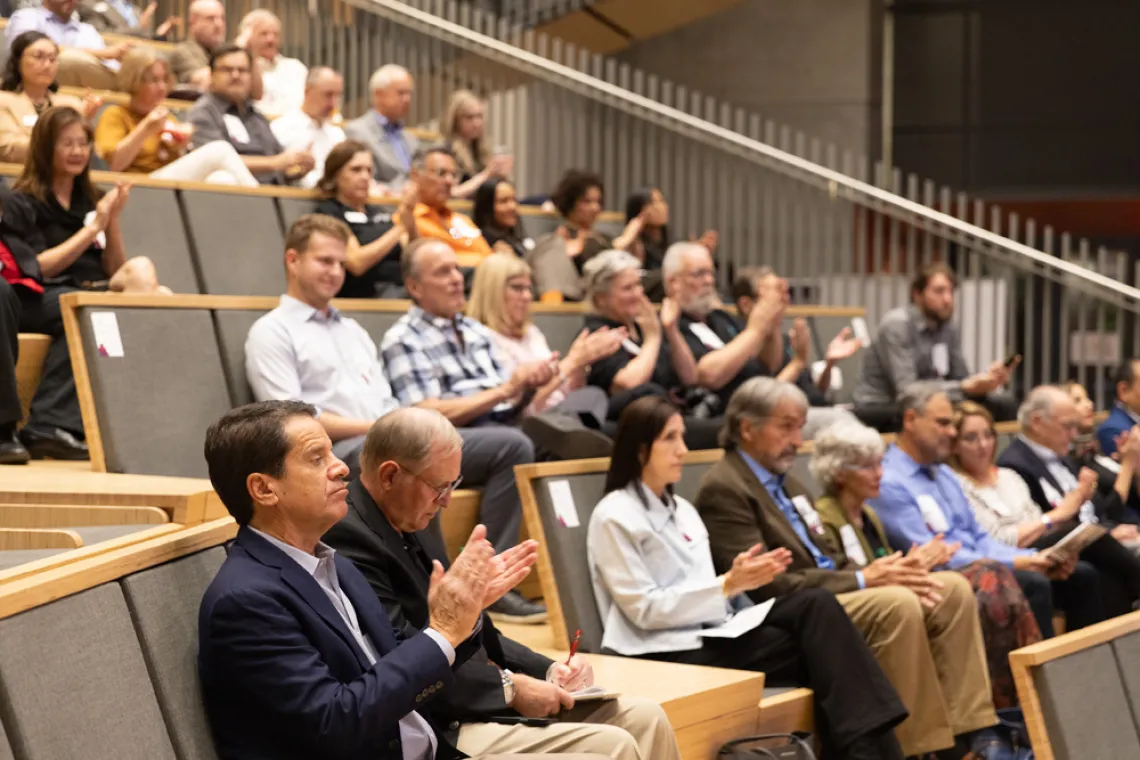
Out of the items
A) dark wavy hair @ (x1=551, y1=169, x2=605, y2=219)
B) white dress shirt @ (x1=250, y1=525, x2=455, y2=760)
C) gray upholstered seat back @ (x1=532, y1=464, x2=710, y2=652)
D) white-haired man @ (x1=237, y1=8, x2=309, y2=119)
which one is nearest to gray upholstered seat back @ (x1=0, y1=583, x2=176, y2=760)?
white dress shirt @ (x1=250, y1=525, x2=455, y2=760)

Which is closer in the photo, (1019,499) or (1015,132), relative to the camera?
(1019,499)

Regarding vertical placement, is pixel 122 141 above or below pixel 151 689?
above

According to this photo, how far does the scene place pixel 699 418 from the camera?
447 centimetres

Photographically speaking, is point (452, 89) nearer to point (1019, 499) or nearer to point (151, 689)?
point (1019, 499)

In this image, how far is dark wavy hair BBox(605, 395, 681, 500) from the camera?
10.8 ft

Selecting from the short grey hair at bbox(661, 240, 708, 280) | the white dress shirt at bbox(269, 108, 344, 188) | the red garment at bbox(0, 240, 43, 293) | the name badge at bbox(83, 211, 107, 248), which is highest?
the white dress shirt at bbox(269, 108, 344, 188)

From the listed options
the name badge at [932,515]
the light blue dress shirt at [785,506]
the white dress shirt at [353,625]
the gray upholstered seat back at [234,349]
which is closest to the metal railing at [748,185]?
the name badge at [932,515]

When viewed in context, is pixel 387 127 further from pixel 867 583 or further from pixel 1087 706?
pixel 1087 706

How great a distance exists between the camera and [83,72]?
614 centimetres

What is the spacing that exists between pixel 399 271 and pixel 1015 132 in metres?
6.63

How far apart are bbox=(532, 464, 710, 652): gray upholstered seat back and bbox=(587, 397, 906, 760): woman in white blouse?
27 millimetres

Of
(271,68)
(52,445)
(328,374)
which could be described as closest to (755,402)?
(328,374)

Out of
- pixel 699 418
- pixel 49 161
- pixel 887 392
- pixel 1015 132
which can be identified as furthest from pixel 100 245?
pixel 1015 132

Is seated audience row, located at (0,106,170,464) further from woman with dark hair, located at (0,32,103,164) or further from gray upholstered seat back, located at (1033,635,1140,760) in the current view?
gray upholstered seat back, located at (1033,635,1140,760)
